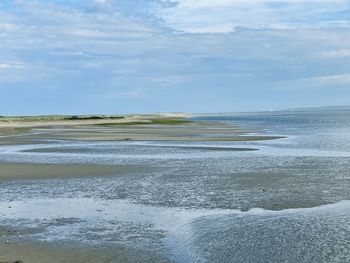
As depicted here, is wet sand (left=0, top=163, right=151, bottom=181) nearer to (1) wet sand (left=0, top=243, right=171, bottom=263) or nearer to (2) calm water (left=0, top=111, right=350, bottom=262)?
(2) calm water (left=0, top=111, right=350, bottom=262)

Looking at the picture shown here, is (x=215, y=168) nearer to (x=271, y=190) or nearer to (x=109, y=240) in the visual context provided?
(x=271, y=190)

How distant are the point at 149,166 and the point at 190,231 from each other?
1604 cm

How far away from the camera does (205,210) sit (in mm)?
17672

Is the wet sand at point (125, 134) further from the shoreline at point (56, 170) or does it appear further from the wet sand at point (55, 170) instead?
the wet sand at point (55, 170)

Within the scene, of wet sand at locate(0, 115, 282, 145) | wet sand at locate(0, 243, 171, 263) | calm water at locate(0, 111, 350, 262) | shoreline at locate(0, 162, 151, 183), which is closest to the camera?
wet sand at locate(0, 243, 171, 263)

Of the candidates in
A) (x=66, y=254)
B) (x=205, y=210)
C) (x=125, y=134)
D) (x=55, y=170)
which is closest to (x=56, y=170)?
(x=55, y=170)

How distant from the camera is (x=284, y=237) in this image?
13.9 metres

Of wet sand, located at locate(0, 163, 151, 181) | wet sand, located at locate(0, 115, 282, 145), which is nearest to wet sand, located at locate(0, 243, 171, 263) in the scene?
wet sand, located at locate(0, 163, 151, 181)

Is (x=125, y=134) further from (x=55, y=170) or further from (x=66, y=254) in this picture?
(x=66, y=254)

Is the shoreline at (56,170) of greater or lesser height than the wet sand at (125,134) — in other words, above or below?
below

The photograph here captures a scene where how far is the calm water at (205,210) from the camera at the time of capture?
13.2 metres

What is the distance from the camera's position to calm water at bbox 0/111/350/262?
13180 millimetres

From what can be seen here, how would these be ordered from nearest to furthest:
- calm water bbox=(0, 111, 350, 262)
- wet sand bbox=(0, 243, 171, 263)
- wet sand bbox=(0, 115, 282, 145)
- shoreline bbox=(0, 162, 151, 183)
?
wet sand bbox=(0, 243, 171, 263)
calm water bbox=(0, 111, 350, 262)
shoreline bbox=(0, 162, 151, 183)
wet sand bbox=(0, 115, 282, 145)

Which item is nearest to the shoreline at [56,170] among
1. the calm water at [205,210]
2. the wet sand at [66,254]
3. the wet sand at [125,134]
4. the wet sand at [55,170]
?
the wet sand at [55,170]
